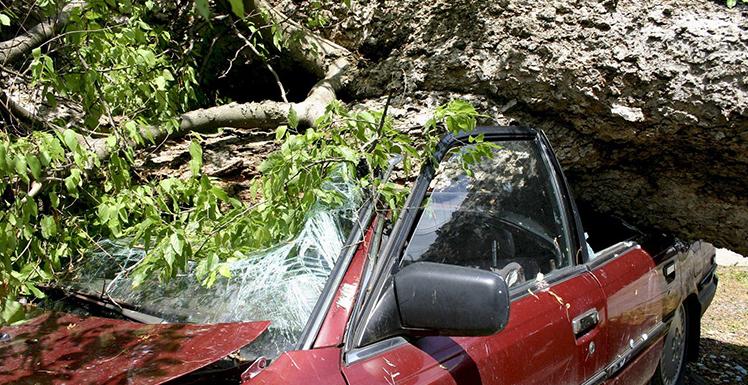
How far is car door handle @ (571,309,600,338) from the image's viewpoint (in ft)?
7.55

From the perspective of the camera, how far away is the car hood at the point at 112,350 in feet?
4.92

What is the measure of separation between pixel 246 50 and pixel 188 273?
2865 mm

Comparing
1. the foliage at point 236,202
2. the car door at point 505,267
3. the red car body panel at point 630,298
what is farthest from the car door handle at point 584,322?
the foliage at point 236,202

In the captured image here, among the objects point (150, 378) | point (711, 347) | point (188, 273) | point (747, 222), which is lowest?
Result: point (711, 347)

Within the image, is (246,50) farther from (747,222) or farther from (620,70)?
(747,222)

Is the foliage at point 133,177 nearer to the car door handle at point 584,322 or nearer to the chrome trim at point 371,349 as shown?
the chrome trim at point 371,349

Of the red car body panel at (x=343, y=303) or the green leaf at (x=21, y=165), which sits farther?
the green leaf at (x=21, y=165)

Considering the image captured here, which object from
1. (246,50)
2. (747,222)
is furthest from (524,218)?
(246,50)

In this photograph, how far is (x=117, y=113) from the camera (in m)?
3.73

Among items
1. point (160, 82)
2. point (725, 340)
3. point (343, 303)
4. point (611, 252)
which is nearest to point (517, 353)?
point (343, 303)

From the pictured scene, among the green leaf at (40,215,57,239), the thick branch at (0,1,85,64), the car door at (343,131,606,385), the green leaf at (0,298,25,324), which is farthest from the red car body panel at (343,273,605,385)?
the thick branch at (0,1,85,64)

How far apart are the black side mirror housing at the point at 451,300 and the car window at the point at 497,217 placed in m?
0.39

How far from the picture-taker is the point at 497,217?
8.36ft

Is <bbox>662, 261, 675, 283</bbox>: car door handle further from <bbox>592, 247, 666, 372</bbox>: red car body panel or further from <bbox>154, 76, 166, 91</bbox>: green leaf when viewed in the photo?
<bbox>154, 76, 166, 91</bbox>: green leaf
